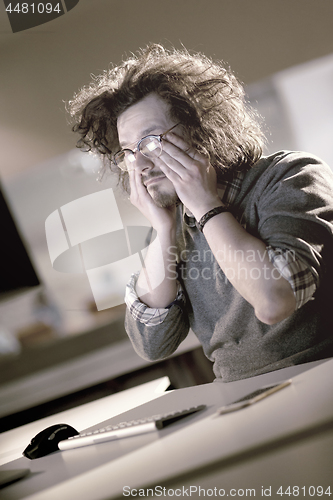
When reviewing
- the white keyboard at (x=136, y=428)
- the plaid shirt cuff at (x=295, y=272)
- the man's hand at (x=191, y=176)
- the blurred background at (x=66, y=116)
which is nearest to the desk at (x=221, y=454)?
the white keyboard at (x=136, y=428)

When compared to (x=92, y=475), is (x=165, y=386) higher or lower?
lower

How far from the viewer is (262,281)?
56 centimetres

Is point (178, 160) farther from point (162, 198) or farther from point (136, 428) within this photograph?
point (136, 428)

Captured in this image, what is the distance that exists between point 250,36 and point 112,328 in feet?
3.45

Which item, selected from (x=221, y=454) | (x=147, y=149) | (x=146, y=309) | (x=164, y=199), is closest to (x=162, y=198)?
(x=164, y=199)

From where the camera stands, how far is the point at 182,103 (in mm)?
878

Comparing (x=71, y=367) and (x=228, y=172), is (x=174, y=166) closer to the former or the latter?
(x=228, y=172)

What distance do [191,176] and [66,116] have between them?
1.65 feet

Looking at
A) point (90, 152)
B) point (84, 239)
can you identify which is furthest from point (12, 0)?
point (84, 239)

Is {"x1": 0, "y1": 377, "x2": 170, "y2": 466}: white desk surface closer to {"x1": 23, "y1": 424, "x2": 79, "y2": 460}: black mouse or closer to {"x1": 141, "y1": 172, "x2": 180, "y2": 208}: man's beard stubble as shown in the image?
{"x1": 23, "y1": 424, "x2": 79, "y2": 460}: black mouse

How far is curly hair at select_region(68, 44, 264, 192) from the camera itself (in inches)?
33.6

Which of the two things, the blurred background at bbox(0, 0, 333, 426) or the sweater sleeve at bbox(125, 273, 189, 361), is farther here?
the blurred background at bbox(0, 0, 333, 426)

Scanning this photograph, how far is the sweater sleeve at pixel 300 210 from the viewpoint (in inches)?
22.3

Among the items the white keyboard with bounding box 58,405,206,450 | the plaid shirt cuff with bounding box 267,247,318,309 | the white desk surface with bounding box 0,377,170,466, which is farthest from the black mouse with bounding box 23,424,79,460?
the plaid shirt cuff with bounding box 267,247,318,309
